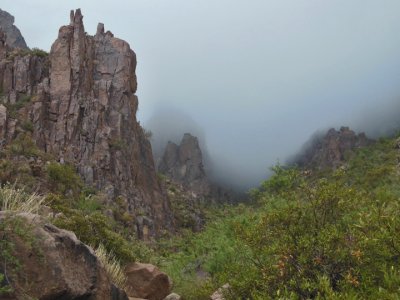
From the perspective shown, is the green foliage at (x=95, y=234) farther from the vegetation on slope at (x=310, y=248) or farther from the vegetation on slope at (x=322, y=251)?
the vegetation on slope at (x=322, y=251)

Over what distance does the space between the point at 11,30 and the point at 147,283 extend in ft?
493

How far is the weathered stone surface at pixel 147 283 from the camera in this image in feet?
43.7

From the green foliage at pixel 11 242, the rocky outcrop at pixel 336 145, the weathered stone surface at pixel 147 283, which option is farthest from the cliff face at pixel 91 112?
the rocky outcrop at pixel 336 145

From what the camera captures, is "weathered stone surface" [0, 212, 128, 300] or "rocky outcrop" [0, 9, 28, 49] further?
"rocky outcrop" [0, 9, 28, 49]

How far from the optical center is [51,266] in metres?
7.52

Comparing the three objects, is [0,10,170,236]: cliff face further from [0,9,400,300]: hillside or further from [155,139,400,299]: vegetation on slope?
[155,139,400,299]: vegetation on slope

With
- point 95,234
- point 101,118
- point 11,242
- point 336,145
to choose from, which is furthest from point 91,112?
point 336,145

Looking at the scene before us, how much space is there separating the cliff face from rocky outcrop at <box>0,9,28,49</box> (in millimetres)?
75437

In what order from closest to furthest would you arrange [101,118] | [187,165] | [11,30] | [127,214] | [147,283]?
[147,283] < [127,214] < [101,118] < [11,30] < [187,165]

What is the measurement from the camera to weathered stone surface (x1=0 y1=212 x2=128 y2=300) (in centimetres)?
720

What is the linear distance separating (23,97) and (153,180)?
75.1 feet

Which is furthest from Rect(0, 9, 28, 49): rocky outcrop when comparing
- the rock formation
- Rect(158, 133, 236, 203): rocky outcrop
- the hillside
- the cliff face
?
the cliff face

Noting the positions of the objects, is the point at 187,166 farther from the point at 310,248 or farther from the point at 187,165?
the point at 310,248

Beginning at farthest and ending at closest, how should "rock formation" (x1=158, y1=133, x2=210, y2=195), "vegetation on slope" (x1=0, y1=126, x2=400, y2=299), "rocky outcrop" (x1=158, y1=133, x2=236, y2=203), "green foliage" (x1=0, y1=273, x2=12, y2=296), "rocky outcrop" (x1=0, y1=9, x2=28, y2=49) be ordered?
"rock formation" (x1=158, y1=133, x2=210, y2=195) < "rocky outcrop" (x1=158, y1=133, x2=236, y2=203) < "rocky outcrop" (x1=0, y1=9, x2=28, y2=49) < "vegetation on slope" (x1=0, y1=126, x2=400, y2=299) < "green foliage" (x1=0, y1=273, x2=12, y2=296)
